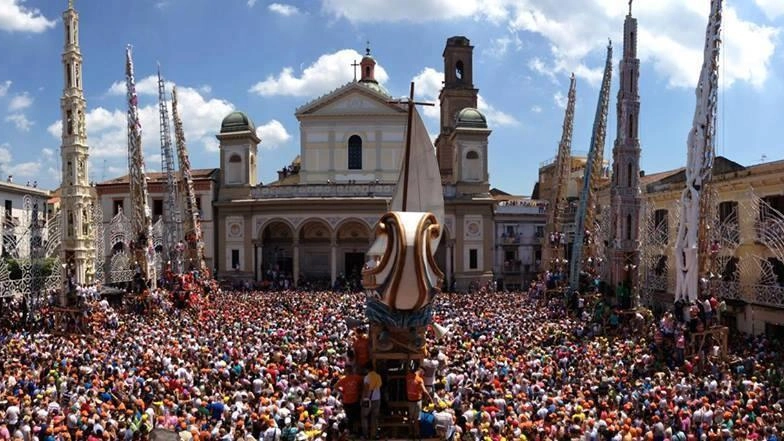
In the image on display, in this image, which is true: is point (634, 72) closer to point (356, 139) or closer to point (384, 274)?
point (384, 274)

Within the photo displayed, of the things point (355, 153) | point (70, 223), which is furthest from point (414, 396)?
point (355, 153)

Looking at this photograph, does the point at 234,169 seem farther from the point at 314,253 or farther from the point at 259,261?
the point at 314,253

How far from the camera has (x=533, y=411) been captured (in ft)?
43.4

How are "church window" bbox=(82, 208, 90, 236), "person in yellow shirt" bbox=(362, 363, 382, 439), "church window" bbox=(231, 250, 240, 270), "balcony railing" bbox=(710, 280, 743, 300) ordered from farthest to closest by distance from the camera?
"church window" bbox=(231, 250, 240, 270), "church window" bbox=(82, 208, 90, 236), "balcony railing" bbox=(710, 280, 743, 300), "person in yellow shirt" bbox=(362, 363, 382, 439)

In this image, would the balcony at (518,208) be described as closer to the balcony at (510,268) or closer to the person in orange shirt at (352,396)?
the balcony at (510,268)

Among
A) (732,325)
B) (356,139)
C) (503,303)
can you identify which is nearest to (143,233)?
(503,303)

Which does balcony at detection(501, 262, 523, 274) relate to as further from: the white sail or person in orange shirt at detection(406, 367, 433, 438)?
person in orange shirt at detection(406, 367, 433, 438)

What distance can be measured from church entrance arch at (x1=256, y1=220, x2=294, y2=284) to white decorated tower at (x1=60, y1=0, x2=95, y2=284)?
62.6ft

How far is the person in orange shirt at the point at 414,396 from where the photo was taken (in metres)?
11.0

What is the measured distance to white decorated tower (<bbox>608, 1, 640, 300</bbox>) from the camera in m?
25.4

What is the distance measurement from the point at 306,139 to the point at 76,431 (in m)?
35.7

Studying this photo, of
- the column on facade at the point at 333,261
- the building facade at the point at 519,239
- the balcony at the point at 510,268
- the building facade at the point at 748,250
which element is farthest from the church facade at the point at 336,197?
the building facade at the point at 748,250

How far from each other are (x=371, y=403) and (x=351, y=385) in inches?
16.4

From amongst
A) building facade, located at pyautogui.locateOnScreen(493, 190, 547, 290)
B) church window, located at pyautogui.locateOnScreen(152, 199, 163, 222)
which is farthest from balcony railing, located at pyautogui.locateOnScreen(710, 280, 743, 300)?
church window, located at pyautogui.locateOnScreen(152, 199, 163, 222)
